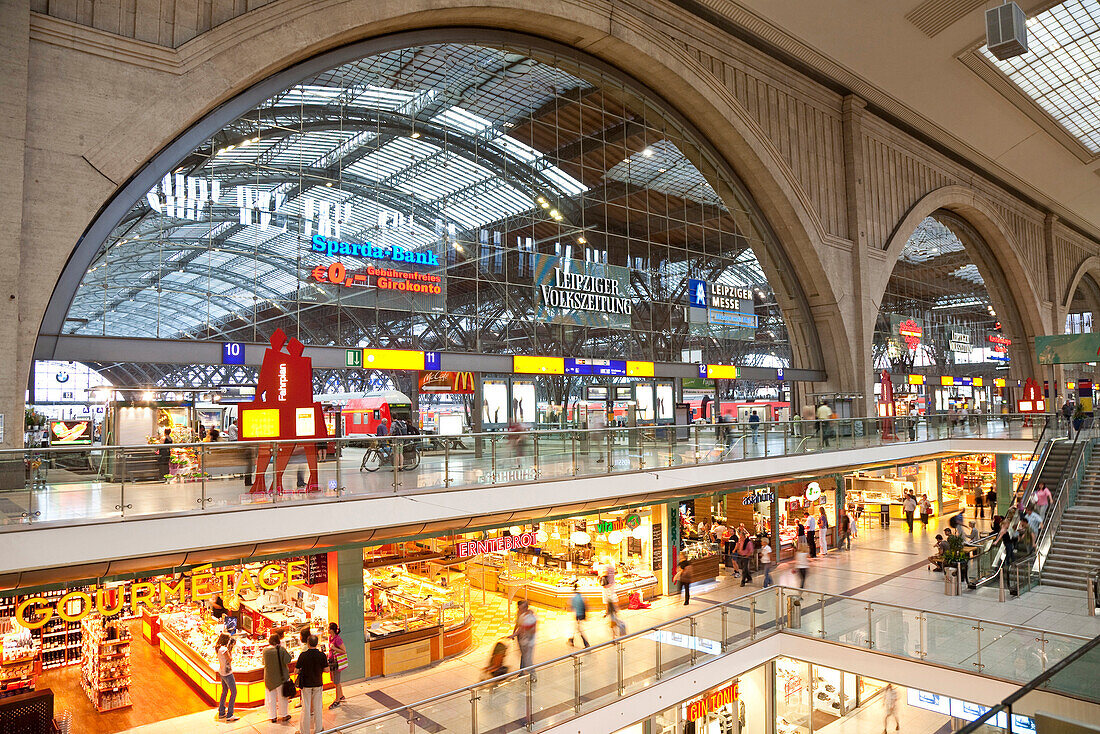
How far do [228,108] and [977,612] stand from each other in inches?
751

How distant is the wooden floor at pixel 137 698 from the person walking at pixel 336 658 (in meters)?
1.95

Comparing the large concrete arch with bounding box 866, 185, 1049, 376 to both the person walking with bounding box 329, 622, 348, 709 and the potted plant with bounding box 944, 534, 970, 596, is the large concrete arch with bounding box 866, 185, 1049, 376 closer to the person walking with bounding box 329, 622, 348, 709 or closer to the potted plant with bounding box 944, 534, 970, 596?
the potted plant with bounding box 944, 534, 970, 596

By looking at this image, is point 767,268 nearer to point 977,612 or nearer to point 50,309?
point 977,612

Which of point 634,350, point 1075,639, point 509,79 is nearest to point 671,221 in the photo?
point 634,350

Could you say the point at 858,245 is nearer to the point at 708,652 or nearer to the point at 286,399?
the point at 708,652

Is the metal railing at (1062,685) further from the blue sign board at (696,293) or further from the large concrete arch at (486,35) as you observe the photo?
the blue sign board at (696,293)

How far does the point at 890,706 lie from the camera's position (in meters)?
13.3

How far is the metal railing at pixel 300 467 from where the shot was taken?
813cm

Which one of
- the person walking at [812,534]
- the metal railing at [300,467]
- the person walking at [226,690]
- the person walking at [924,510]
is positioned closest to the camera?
the metal railing at [300,467]

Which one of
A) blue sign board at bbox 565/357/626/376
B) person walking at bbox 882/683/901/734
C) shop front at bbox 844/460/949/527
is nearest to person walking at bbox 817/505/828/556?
shop front at bbox 844/460/949/527

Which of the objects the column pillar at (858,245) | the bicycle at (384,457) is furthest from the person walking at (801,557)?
the bicycle at (384,457)

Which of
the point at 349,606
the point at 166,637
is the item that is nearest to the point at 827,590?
the point at 349,606

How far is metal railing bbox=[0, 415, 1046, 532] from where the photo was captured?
26.7ft

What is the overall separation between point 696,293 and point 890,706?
1497cm
